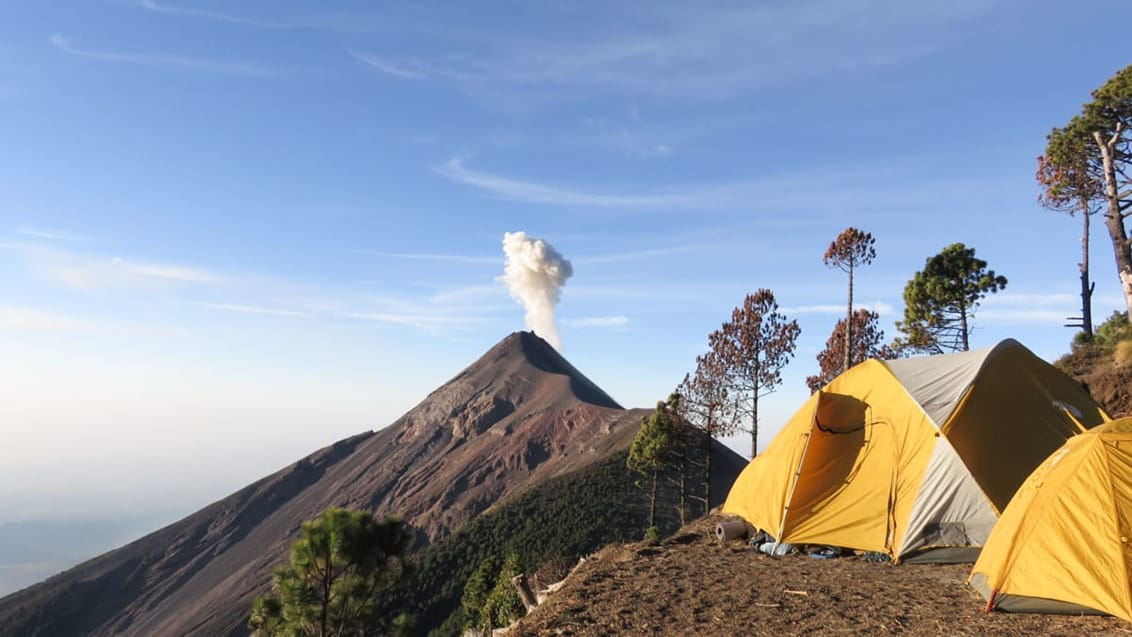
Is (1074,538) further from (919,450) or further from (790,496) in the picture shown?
(790,496)

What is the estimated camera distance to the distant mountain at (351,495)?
95.1 metres

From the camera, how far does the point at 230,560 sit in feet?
357

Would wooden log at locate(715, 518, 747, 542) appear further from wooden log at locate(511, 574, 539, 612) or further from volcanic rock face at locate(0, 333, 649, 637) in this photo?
volcanic rock face at locate(0, 333, 649, 637)

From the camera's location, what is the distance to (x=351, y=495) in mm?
116500

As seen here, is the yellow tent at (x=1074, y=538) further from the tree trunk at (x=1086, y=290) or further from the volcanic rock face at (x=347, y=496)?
the volcanic rock face at (x=347, y=496)

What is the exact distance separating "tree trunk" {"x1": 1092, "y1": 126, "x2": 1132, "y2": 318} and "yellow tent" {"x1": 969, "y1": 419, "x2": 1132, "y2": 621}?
68.6ft

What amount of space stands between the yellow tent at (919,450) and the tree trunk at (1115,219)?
15.8m

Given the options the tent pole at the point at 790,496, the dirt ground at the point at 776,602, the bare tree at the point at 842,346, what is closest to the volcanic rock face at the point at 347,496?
the bare tree at the point at 842,346

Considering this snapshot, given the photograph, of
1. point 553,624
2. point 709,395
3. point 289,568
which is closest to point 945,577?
point 553,624

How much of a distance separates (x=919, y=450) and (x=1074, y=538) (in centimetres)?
390

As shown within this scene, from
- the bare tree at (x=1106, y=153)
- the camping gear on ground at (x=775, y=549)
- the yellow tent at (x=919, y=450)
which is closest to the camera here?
the yellow tent at (x=919, y=450)

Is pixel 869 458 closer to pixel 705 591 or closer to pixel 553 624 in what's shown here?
pixel 705 591

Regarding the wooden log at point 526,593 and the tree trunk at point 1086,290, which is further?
the tree trunk at point 1086,290

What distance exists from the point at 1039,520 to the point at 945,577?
2.59 m
